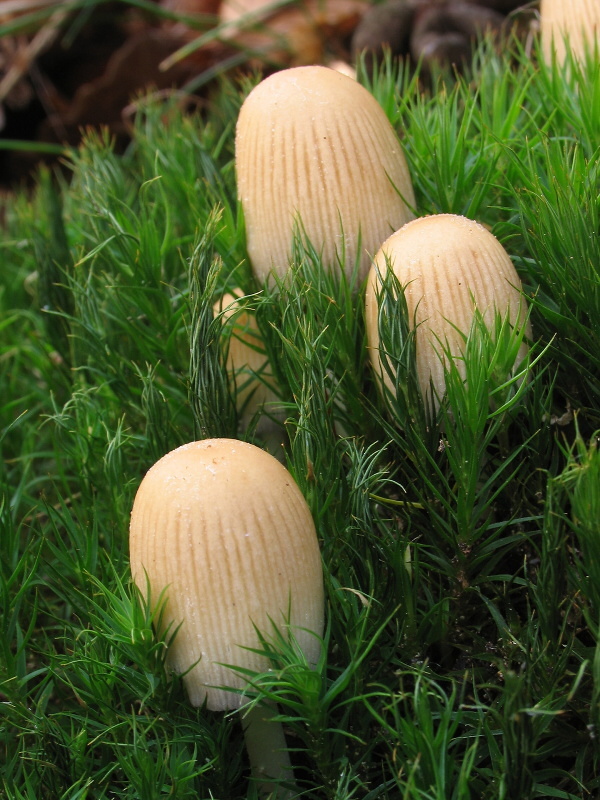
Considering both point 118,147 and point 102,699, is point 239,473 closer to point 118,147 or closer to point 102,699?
point 102,699

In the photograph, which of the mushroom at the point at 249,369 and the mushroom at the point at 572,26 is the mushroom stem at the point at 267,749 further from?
the mushroom at the point at 572,26

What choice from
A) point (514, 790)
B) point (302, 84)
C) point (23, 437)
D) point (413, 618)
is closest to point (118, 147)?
point (23, 437)

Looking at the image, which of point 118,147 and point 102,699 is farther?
point 118,147

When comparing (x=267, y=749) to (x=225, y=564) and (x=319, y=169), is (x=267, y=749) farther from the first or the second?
(x=319, y=169)

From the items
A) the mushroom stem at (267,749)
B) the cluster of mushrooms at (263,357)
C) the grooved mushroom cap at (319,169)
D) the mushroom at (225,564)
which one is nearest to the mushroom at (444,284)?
the cluster of mushrooms at (263,357)

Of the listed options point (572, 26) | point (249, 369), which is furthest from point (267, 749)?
point (572, 26)

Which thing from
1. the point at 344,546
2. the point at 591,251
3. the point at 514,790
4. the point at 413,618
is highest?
the point at 591,251

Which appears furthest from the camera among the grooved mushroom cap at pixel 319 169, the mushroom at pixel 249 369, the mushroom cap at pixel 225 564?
the mushroom at pixel 249 369
